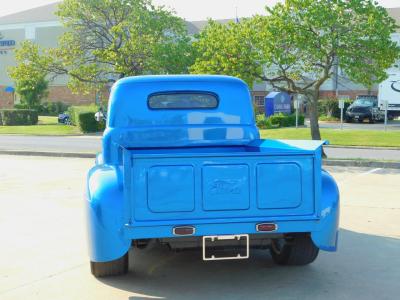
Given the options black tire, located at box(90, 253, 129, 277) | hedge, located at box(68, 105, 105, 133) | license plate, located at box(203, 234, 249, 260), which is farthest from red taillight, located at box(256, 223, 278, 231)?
hedge, located at box(68, 105, 105, 133)

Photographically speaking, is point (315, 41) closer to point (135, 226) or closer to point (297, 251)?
point (297, 251)

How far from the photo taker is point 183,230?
469 centimetres

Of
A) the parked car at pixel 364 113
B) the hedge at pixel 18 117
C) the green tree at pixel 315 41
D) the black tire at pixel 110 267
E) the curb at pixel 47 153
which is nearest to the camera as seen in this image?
the black tire at pixel 110 267

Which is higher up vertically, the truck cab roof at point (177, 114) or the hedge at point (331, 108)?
the truck cab roof at point (177, 114)

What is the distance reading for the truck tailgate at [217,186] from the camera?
4.61 meters

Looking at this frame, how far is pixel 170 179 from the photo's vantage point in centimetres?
463

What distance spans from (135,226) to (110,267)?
87 centimetres

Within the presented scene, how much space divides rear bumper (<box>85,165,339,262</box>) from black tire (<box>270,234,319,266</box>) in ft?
1.69

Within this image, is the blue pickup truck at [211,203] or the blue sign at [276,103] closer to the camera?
the blue pickup truck at [211,203]

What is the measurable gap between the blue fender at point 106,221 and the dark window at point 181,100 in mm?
1419

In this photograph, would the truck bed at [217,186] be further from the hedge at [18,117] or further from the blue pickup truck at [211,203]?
the hedge at [18,117]

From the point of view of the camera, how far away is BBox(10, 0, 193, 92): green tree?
28859 mm

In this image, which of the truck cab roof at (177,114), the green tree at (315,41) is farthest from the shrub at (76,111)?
the truck cab roof at (177,114)

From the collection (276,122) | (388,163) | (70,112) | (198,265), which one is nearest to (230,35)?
(388,163)
